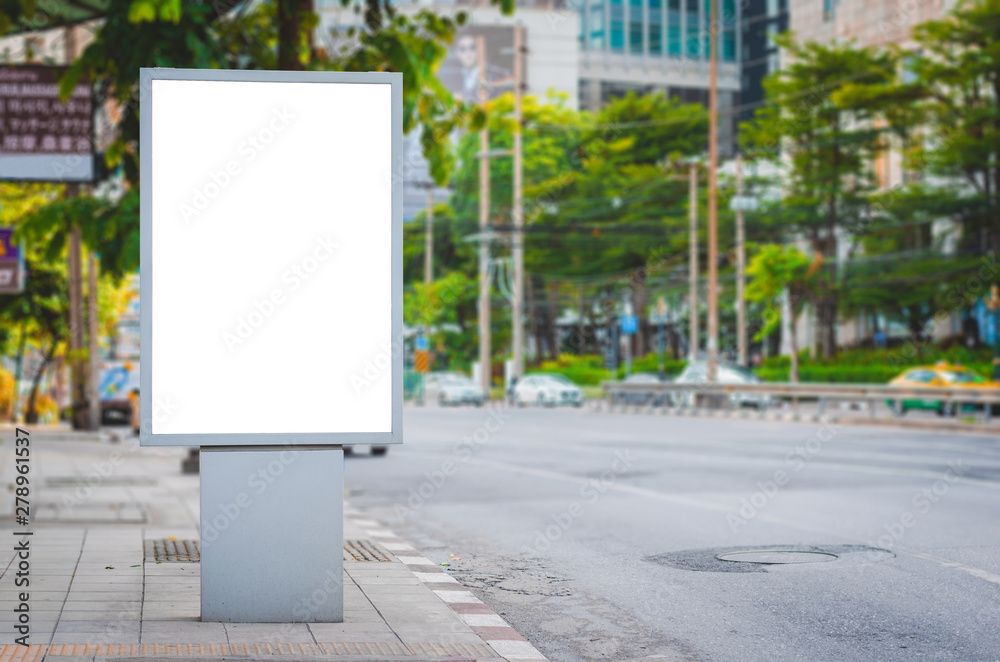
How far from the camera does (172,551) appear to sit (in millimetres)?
9773

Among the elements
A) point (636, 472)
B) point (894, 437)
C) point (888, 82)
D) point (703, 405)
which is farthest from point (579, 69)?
point (636, 472)

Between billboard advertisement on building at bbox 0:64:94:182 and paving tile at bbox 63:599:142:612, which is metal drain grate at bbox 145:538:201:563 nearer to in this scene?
paving tile at bbox 63:599:142:612

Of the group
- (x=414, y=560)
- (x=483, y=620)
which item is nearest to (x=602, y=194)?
(x=414, y=560)

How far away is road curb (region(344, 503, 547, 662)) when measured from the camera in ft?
21.3

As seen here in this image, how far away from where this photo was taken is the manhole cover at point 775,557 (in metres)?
9.52

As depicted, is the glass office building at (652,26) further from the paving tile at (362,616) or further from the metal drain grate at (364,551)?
the paving tile at (362,616)

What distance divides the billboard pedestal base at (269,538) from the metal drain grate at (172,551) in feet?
Answer: 8.40

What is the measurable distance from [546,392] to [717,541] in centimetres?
4045

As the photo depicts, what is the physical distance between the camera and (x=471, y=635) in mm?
6703

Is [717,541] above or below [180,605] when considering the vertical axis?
below

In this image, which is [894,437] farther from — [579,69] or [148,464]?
[579,69]

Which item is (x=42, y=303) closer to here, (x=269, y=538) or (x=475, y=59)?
(x=269, y=538)

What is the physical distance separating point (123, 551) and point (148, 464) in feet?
39.7

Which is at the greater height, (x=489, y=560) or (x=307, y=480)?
(x=307, y=480)
